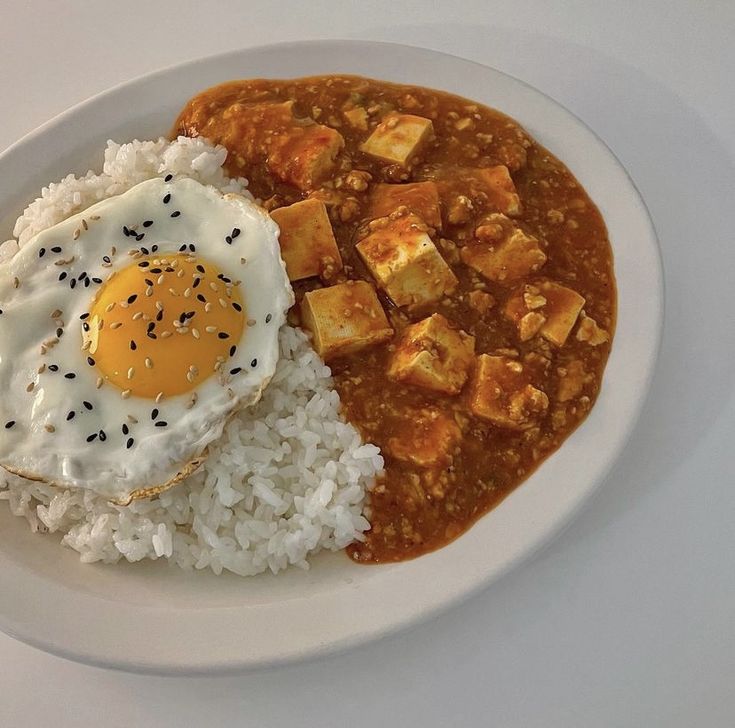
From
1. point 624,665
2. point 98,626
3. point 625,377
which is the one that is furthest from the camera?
point 625,377

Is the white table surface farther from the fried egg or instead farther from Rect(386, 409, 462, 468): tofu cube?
the fried egg

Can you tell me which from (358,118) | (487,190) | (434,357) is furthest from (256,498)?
(358,118)

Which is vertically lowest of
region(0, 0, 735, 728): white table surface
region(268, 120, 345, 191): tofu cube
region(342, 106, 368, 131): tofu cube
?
region(0, 0, 735, 728): white table surface

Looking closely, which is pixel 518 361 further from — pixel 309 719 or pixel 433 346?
pixel 309 719

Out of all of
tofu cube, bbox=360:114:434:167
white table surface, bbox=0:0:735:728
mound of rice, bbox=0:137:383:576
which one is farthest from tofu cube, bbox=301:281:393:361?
white table surface, bbox=0:0:735:728

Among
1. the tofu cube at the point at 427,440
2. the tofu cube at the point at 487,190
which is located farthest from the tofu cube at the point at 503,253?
the tofu cube at the point at 427,440

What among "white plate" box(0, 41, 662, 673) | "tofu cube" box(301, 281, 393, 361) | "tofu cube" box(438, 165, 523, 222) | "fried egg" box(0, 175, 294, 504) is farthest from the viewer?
"tofu cube" box(438, 165, 523, 222)

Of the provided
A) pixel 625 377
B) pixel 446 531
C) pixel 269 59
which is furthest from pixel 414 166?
pixel 446 531
